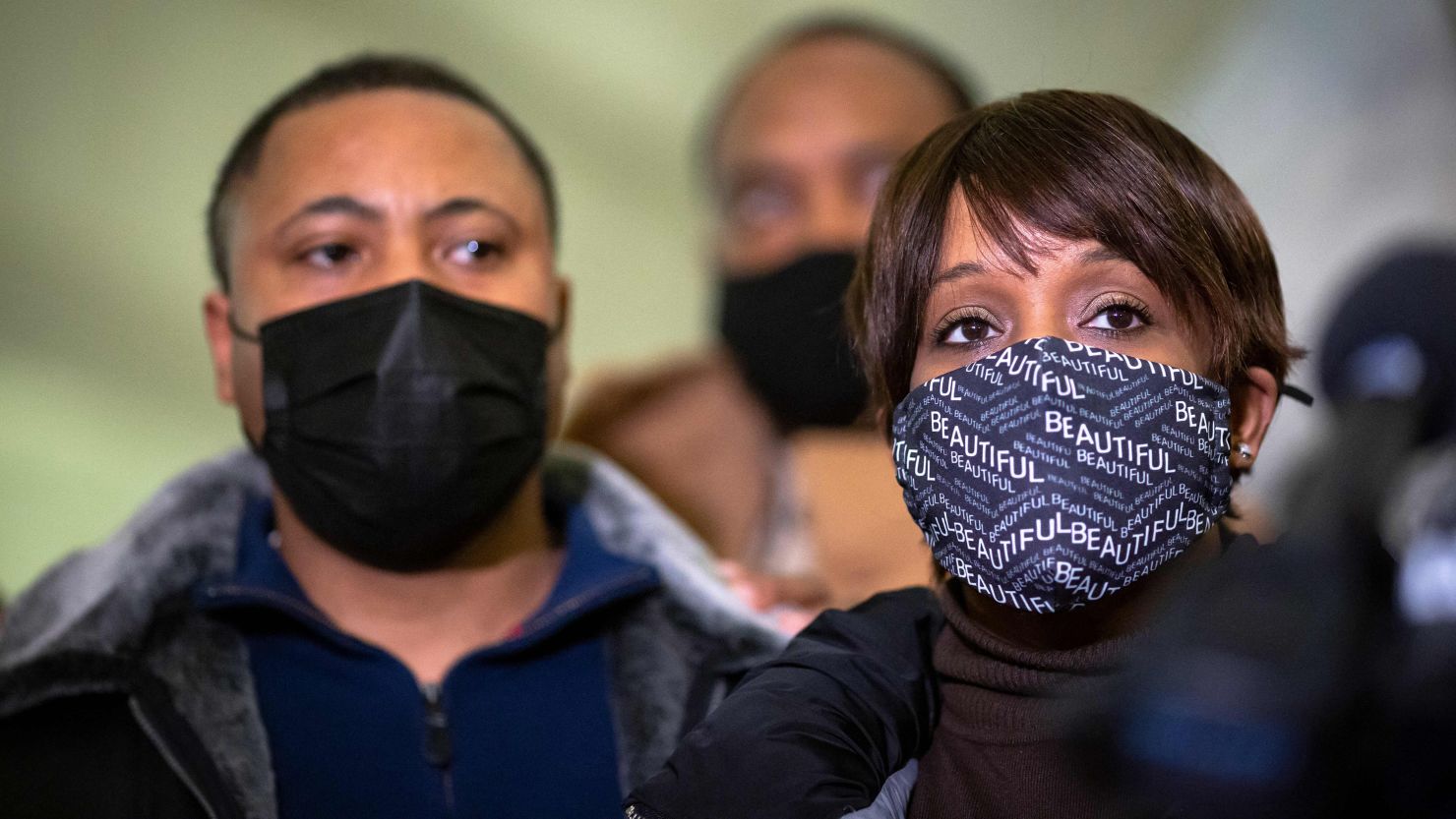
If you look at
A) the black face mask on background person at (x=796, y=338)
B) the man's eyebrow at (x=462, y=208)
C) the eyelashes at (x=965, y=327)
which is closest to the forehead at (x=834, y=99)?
the black face mask on background person at (x=796, y=338)

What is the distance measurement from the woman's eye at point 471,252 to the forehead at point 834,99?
1225 millimetres

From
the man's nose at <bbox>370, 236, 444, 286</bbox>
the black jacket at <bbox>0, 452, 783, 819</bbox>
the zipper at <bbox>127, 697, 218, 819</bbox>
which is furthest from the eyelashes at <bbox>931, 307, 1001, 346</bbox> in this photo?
the zipper at <bbox>127, 697, 218, 819</bbox>

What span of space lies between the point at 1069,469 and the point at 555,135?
315 centimetres

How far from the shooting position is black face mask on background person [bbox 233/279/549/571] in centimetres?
181

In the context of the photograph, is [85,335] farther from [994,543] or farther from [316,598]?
[994,543]

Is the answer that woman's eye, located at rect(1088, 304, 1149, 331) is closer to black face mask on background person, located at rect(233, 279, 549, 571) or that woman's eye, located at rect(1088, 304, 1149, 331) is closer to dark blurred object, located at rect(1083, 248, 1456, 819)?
dark blurred object, located at rect(1083, 248, 1456, 819)

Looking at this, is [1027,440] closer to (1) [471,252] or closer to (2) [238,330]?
(1) [471,252]

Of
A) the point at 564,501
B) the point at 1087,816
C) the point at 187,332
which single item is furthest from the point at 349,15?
the point at 1087,816

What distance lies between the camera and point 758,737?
1335 millimetres

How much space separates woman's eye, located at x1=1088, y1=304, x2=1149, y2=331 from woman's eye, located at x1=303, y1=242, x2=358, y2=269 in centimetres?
109

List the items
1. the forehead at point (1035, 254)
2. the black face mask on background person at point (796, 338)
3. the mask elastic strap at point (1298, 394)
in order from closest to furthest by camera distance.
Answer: the forehead at point (1035, 254) < the mask elastic strap at point (1298, 394) < the black face mask on background person at point (796, 338)

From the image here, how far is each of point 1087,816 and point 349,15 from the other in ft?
9.99

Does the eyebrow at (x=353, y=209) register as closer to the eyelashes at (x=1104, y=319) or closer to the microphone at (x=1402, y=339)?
the eyelashes at (x=1104, y=319)

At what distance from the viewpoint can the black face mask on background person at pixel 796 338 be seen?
2.68 m
